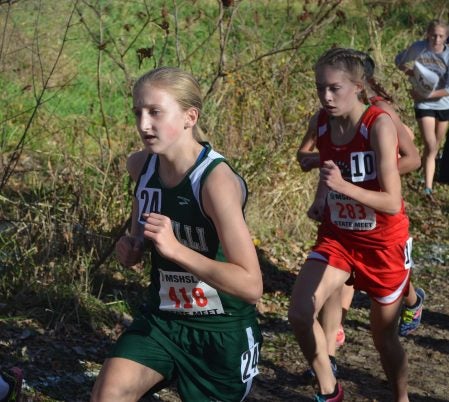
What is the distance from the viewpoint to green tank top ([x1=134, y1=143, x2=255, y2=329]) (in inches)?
138

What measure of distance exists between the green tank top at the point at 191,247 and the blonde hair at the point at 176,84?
0.58ft

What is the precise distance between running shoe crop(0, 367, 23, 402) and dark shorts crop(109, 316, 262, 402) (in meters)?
0.93

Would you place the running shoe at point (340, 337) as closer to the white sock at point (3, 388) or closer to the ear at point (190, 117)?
the white sock at point (3, 388)

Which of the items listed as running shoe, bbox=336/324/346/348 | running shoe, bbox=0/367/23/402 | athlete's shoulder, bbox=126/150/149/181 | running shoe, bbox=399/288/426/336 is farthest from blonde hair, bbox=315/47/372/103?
running shoe, bbox=0/367/23/402

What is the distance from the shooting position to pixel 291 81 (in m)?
8.46

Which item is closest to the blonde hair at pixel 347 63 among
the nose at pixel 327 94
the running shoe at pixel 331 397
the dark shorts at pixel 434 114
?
the nose at pixel 327 94

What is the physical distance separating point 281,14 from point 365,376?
6289 mm

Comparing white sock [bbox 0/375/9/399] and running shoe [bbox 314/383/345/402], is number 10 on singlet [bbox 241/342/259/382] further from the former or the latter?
white sock [bbox 0/375/9/399]

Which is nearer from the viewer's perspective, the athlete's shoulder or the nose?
the athlete's shoulder

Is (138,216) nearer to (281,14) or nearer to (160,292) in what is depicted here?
(160,292)

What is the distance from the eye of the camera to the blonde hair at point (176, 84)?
361cm

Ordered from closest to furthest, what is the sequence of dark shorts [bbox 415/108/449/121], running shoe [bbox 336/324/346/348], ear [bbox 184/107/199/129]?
ear [bbox 184/107/199/129], running shoe [bbox 336/324/346/348], dark shorts [bbox 415/108/449/121]

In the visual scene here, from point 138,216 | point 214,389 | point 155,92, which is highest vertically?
point 155,92

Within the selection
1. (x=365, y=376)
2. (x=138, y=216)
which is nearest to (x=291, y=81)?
(x=365, y=376)
